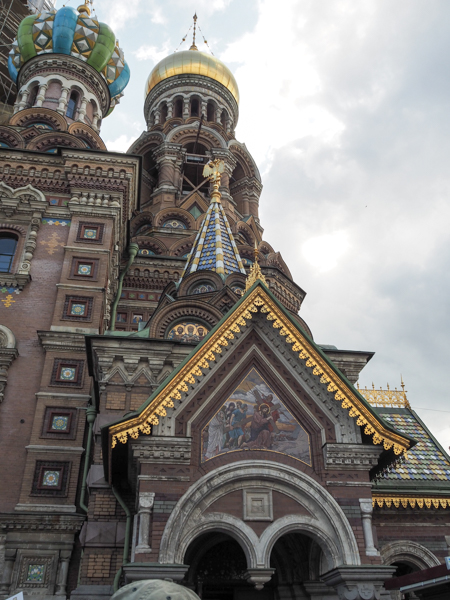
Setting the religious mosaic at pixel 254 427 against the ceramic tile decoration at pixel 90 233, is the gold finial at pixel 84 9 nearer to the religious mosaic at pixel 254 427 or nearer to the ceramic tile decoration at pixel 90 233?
the ceramic tile decoration at pixel 90 233

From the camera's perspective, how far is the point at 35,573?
34.7ft

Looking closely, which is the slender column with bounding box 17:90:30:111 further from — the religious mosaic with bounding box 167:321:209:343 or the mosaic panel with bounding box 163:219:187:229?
the religious mosaic with bounding box 167:321:209:343

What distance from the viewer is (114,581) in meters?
8.48

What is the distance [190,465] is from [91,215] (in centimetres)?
908

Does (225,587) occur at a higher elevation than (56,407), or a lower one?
lower

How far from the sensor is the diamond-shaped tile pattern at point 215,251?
14648mm

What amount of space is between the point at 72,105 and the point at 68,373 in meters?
12.3

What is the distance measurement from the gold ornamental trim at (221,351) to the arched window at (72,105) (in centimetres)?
1462

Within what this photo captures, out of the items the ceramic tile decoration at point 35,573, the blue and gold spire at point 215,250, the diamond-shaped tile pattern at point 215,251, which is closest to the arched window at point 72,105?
the blue and gold spire at point 215,250

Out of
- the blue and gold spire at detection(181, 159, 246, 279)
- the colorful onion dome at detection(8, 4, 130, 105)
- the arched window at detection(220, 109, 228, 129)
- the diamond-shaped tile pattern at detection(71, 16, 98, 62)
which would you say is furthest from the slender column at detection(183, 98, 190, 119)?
the blue and gold spire at detection(181, 159, 246, 279)

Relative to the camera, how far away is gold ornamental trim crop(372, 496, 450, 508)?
10375 mm

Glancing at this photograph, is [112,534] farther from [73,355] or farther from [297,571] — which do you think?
[73,355]

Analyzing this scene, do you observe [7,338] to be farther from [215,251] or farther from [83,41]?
[83,41]

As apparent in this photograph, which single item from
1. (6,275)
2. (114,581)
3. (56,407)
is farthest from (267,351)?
(6,275)
